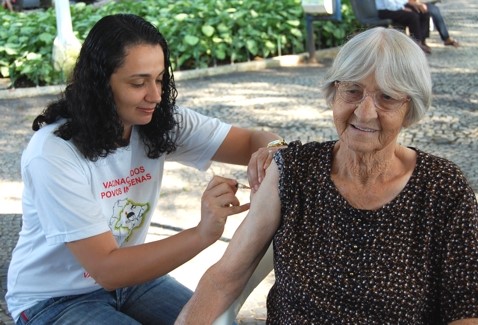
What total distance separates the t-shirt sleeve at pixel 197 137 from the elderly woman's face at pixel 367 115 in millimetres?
793

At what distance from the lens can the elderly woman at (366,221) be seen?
2.29 metres

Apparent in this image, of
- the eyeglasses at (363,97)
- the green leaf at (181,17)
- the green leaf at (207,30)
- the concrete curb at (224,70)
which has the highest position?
the eyeglasses at (363,97)

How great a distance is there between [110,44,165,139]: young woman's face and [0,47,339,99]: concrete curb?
6.71 m

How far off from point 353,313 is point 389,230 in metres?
0.26

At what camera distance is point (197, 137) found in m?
3.11

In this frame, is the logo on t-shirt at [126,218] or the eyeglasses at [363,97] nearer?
the eyeglasses at [363,97]

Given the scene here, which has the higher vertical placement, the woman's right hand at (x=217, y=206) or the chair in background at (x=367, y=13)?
the woman's right hand at (x=217, y=206)

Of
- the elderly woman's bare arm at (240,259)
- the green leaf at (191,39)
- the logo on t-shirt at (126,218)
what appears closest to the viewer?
the elderly woman's bare arm at (240,259)

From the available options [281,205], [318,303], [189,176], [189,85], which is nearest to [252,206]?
[281,205]

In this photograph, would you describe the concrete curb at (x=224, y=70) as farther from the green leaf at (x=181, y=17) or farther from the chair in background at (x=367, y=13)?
the green leaf at (x=181, y=17)

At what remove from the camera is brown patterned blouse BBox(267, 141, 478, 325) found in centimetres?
229

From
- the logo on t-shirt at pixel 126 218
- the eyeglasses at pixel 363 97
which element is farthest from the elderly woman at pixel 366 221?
the logo on t-shirt at pixel 126 218

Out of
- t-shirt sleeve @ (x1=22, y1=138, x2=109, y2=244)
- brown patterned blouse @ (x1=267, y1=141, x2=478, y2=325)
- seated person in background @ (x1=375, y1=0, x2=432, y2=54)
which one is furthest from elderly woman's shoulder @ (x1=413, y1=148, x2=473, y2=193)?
seated person in background @ (x1=375, y1=0, x2=432, y2=54)

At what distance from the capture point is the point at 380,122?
2.35 meters
